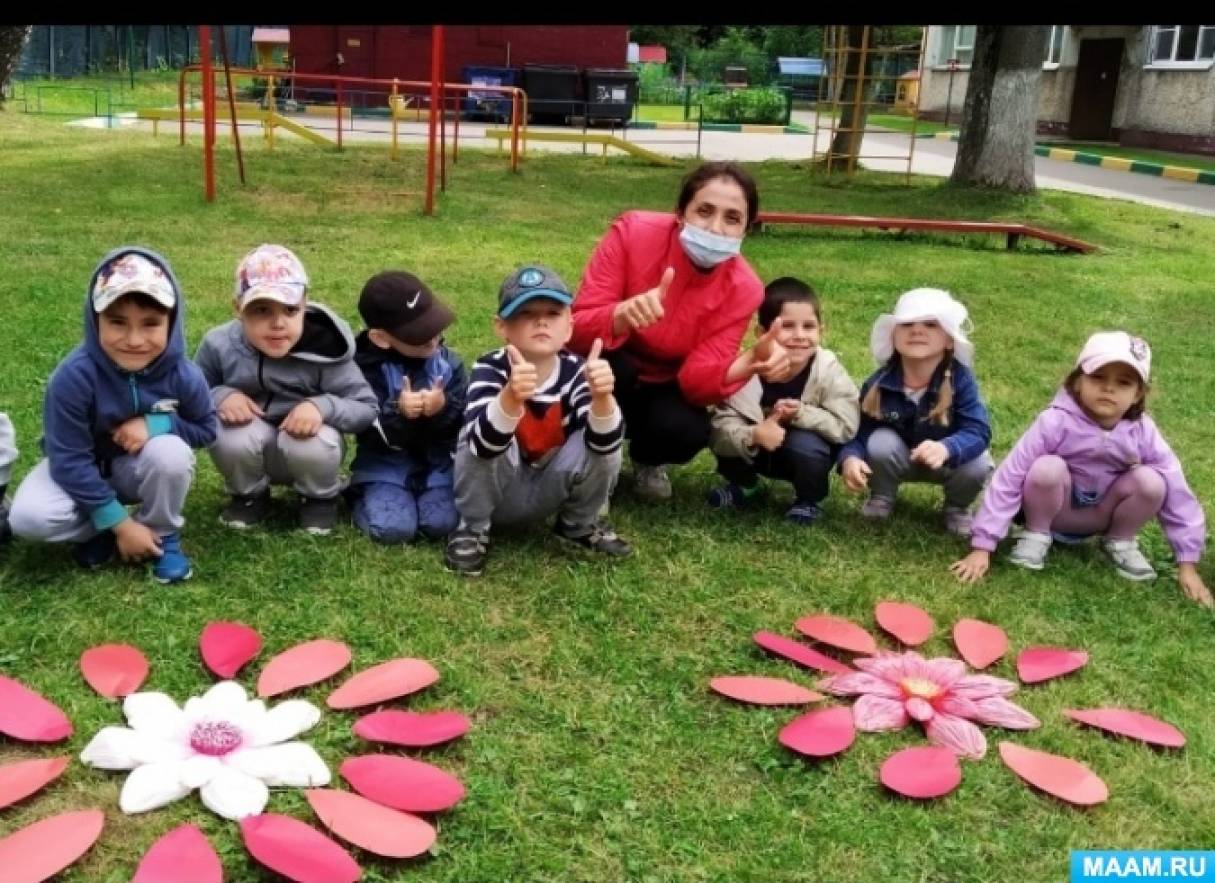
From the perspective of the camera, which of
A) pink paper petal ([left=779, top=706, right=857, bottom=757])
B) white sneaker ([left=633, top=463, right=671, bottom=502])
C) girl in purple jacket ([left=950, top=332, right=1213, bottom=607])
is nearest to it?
pink paper petal ([left=779, top=706, right=857, bottom=757])

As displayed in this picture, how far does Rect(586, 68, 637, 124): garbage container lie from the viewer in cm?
2295

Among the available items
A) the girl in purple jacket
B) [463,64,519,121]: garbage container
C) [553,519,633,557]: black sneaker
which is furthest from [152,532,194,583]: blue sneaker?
[463,64,519,121]: garbage container

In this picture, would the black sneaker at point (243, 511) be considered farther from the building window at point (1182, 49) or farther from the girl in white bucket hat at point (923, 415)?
the building window at point (1182, 49)

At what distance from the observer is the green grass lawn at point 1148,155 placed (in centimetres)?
1979

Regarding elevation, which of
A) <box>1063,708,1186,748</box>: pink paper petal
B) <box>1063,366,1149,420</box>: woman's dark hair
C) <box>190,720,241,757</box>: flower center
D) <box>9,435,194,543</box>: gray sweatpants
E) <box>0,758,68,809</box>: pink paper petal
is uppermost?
<box>1063,366,1149,420</box>: woman's dark hair

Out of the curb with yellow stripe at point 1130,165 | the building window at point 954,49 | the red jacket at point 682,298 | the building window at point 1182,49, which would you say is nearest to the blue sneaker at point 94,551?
the red jacket at point 682,298

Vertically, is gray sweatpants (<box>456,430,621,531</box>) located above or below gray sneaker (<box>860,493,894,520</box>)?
above

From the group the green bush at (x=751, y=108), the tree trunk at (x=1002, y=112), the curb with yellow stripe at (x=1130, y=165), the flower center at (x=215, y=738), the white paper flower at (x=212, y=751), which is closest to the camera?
the white paper flower at (x=212, y=751)

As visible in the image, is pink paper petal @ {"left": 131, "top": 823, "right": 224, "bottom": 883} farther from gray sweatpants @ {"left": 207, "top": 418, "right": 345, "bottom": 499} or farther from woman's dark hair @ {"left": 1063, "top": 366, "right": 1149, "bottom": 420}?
woman's dark hair @ {"left": 1063, "top": 366, "right": 1149, "bottom": 420}

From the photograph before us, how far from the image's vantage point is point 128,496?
3.11 meters

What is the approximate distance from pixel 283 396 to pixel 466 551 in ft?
2.34

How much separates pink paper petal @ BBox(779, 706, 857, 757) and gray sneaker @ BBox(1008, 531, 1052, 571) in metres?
1.14

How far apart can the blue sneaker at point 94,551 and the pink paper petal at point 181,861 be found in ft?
4.07

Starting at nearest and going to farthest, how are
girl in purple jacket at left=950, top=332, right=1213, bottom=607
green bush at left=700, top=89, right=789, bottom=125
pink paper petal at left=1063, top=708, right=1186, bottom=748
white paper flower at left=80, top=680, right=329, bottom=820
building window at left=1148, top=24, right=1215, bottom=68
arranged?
1. white paper flower at left=80, top=680, right=329, bottom=820
2. pink paper petal at left=1063, top=708, right=1186, bottom=748
3. girl in purple jacket at left=950, top=332, right=1213, bottom=607
4. building window at left=1148, top=24, right=1215, bottom=68
5. green bush at left=700, top=89, right=789, bottom=125
